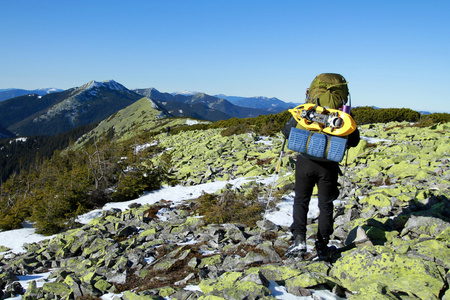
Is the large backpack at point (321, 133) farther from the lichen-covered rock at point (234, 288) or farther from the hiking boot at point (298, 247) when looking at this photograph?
the lichen-covered rock at point (234, 288)

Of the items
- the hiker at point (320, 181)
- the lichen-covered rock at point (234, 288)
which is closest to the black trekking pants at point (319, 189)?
the hiker at point (320, 181)

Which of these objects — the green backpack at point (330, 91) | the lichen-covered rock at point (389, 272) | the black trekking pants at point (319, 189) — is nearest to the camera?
the lichen-covered rock at point (389, 272)

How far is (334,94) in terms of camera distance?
4289 mm

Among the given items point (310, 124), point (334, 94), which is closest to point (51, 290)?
point (310, 124)

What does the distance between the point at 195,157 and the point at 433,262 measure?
49.9ft

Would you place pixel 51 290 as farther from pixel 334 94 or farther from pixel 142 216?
pixel 334 94

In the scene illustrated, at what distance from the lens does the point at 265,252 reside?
529cm

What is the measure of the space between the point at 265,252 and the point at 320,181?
1893 millimetres

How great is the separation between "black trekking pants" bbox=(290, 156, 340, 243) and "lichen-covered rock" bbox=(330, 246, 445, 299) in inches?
25.3

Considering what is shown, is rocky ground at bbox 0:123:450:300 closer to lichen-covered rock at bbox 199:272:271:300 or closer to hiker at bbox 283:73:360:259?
lichen-covered rock at bbox 199:272:271:300

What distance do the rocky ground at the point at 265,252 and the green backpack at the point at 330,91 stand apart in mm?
2307

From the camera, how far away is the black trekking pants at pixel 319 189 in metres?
4.39

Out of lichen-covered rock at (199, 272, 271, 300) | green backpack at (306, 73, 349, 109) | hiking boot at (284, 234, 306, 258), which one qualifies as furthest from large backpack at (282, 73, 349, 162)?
lichen-covered rock at (199, 272, 271, 300)

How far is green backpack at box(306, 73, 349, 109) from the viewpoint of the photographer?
4270mm
